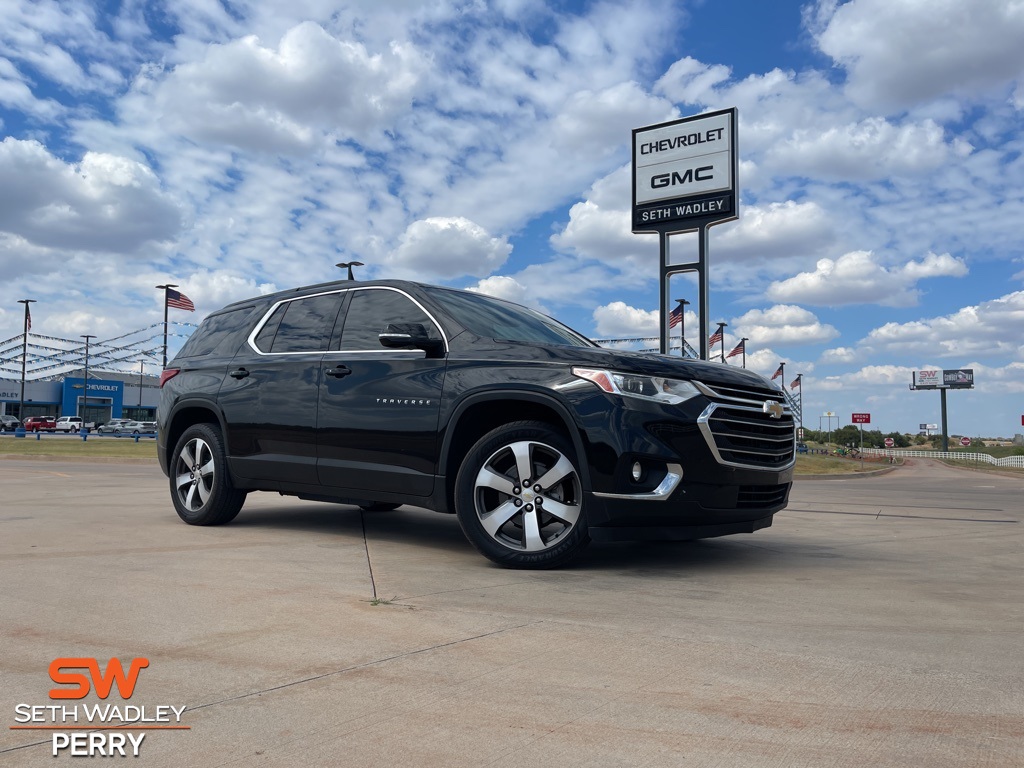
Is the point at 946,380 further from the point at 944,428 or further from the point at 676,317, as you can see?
the point at 676,317

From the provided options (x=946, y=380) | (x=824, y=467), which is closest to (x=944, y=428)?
(x=946, y=380)

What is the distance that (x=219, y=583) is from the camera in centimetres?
433

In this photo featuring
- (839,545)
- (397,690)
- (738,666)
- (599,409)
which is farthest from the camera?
(839,545)

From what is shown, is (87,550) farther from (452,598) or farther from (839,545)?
(839,545)

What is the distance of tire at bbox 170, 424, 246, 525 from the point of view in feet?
21.9

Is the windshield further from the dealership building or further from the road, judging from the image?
the dealership building

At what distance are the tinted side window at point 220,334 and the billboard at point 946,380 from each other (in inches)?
5723

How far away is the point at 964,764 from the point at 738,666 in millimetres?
907

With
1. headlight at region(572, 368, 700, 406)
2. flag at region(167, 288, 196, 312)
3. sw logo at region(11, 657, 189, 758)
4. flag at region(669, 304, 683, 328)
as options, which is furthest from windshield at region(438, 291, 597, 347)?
flag at region(167, 288, 196, 312)

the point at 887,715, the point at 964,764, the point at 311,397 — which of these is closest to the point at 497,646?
the point at 887,715

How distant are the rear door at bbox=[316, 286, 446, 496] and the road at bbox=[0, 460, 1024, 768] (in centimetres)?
54

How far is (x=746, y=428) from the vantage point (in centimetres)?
502

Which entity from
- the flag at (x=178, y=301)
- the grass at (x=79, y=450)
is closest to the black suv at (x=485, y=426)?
the grass at (x=79, y=450)

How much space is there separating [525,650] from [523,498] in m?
1.75
